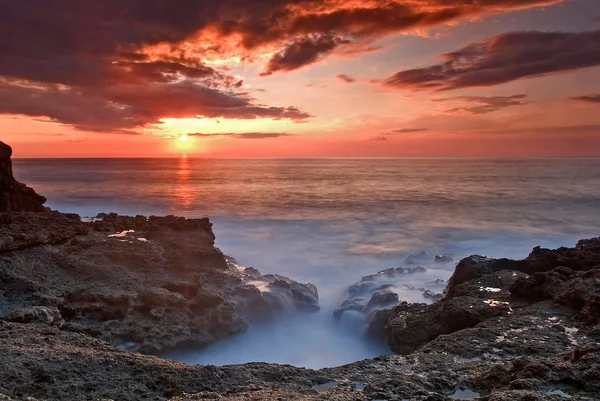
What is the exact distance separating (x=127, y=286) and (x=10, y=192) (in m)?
5.15

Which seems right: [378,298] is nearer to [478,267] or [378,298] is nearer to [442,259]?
[478,267]

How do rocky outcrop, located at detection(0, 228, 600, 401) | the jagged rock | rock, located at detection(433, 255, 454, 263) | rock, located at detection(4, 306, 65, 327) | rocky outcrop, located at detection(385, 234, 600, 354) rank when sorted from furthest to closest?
rock, located at detection(433, 255, 454, 263), the jagged rock, rocky outcrop, located at detection(385, 234, 600, 354), rock, located at detection(4, 306, 65, 327), rocky outcrop, located at detection(0, 228, 600, 401)

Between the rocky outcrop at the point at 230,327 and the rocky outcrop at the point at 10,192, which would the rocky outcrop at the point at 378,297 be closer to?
the rocky outcrop at the point at 230,327

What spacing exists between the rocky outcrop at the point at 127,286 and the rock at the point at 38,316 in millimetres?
10

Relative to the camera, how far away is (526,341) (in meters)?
4.68

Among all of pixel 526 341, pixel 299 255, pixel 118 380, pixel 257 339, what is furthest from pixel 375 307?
pixel 299 255

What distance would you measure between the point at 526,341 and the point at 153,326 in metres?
4.72

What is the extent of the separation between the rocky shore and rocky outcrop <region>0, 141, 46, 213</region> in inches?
1.1

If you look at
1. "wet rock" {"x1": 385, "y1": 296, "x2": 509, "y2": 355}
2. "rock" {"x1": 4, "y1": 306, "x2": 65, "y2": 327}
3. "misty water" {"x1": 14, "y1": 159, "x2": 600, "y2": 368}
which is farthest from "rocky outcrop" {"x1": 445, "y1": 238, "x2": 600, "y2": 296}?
"rock" {"x1": 4, "y1": 306, "x2": 65, "y2": 327}

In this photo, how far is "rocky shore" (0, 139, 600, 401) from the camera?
346 centimetres

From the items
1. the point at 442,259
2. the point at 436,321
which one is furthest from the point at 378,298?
the point at 442,259

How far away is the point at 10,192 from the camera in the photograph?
376 inches

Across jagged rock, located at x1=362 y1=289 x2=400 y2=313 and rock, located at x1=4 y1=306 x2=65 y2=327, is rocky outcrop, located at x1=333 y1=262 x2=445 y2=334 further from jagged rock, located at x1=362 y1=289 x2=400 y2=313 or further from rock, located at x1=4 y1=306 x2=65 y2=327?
rock, located at x1=4 y1=306 x2=65 y2=327

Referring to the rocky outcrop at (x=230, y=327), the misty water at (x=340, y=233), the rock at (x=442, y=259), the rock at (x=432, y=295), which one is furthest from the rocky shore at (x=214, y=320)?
the rock at (x=442, y=259)
